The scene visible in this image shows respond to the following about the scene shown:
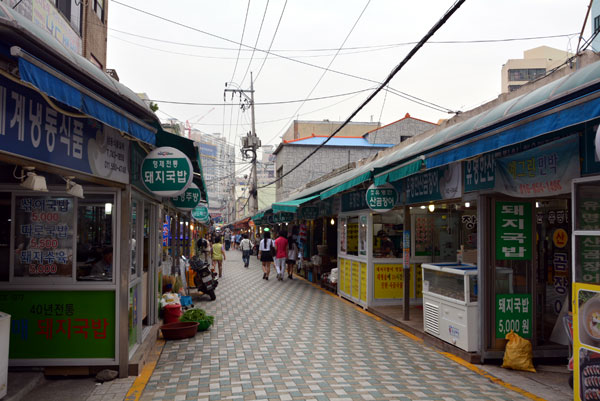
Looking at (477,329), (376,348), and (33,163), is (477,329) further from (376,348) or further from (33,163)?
(33,163)

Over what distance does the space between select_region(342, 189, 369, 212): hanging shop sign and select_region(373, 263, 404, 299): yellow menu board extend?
5.54ft

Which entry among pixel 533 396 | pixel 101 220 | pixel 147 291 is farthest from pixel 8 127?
pixel 533 396

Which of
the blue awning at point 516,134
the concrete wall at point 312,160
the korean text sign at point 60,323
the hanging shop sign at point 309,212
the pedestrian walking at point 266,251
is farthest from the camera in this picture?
the concrete wall at point 312,160

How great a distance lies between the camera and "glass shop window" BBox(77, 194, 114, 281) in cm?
623

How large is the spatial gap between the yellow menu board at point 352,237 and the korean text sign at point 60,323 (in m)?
8.41

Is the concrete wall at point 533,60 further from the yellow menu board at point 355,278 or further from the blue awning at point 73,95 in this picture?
the blue awning at point 73,95

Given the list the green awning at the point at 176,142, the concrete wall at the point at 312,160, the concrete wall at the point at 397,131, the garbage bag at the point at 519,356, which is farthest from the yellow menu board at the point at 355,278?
the concrete wall at the point at 397,131

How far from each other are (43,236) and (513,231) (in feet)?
22.7

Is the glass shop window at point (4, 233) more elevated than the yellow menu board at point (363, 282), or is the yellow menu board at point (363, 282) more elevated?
the glass shop window at point (4, 233)

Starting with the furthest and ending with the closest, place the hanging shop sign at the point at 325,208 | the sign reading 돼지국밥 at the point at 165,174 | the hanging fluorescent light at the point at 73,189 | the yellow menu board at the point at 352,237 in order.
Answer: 1. the hanging shop sign at the point at 325,208
2. the yellow menu board at the point at 352,237
3. the sign reading 돼지국밥 at the point at 165,174
4. the hanging fluorescent light at the point at 73,189

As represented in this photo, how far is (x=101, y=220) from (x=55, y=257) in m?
0.74

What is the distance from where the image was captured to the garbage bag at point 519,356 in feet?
22.5

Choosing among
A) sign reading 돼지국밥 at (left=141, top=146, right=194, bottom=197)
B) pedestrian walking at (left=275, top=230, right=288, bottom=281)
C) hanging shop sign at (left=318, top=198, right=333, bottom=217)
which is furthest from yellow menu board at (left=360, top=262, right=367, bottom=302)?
sign reading 돼지국밥 at (left=141, top=146, right=194, bottom=197)

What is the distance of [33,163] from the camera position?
4.41m
